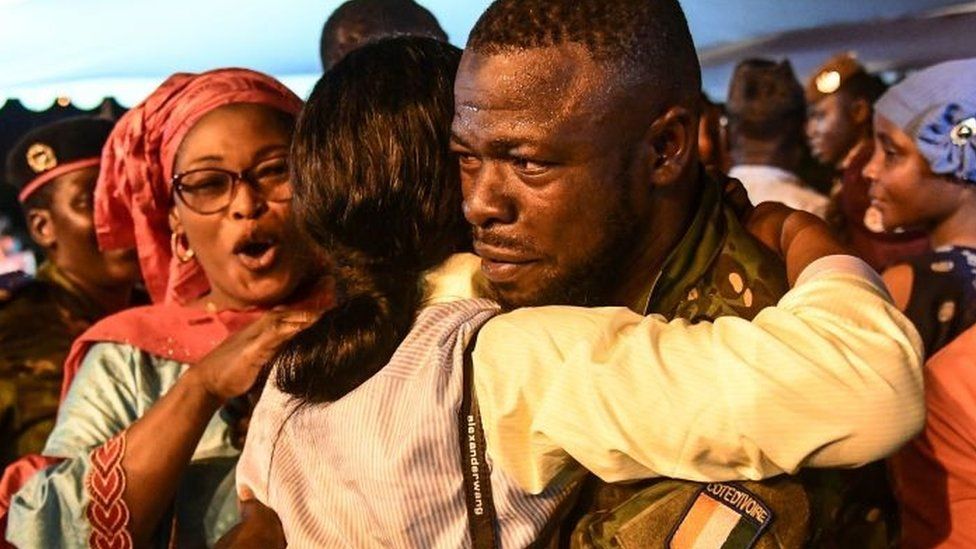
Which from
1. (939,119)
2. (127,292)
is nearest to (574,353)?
(939,119)

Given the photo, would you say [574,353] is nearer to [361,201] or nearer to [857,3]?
[361,201]

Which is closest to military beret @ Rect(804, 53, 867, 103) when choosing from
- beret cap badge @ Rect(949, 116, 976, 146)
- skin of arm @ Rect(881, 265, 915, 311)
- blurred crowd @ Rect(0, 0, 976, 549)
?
beret cap badge @ Rect(949, 116, 976, 146)

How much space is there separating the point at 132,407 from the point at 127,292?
56.6 inches

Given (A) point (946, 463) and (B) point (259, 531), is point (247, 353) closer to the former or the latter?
(B) point (259, 531)

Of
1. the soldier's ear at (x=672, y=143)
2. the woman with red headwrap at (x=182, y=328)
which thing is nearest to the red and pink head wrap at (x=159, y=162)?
the woman with red headwrap at (x=182, y=328)

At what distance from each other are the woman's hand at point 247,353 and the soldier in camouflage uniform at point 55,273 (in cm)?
119

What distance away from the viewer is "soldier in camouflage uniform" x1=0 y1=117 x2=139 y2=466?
3.36m

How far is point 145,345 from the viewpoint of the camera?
266cm

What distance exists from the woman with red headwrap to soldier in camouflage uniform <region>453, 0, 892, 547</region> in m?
0.59

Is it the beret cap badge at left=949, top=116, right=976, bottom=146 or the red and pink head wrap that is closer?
the red and pink head wrap

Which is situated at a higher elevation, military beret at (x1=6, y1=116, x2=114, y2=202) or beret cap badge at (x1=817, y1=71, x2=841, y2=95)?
military beret at (x1=6, y1=116, x2=114, y2=202)

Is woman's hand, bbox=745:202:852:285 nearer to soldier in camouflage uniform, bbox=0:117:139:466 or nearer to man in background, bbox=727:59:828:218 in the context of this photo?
soldier in camouflage uniform, bbox=0:117:139:466

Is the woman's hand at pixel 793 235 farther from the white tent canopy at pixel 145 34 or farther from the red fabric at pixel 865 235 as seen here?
the white tent canopy at pixel 145 34

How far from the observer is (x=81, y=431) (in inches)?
100
